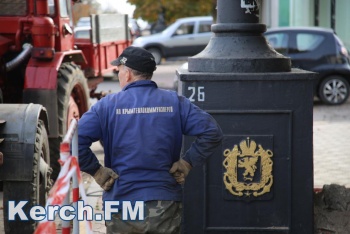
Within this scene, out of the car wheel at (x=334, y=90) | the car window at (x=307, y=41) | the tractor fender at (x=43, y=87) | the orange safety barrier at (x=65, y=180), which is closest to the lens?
the orange safety barrier at (x=65, y=180)

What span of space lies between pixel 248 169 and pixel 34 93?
353 cm

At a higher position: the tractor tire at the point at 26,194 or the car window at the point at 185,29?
the tractor tire at the point at 26,194

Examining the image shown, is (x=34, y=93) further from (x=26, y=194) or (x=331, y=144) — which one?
(x=331, y=144)

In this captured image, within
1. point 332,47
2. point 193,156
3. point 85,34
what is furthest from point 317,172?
point 85,34

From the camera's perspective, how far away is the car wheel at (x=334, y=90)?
1797cm

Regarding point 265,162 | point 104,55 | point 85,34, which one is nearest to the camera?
point 265,162

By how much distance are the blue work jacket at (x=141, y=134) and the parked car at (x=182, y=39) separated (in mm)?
28086

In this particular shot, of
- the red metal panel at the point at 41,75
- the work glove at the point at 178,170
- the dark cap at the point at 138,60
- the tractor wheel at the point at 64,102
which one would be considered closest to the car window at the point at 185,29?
the tractor wheel at the point at 64,102

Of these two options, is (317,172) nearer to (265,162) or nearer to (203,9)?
(265,162)

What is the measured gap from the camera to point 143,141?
4.33 meters

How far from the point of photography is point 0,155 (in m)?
6.26

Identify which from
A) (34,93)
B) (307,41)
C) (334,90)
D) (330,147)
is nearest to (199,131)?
(34,93)

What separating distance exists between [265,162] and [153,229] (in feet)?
5.64

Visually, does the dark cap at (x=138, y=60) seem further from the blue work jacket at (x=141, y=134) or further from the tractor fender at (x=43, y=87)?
the tractor fender at (x=43, y=87)
